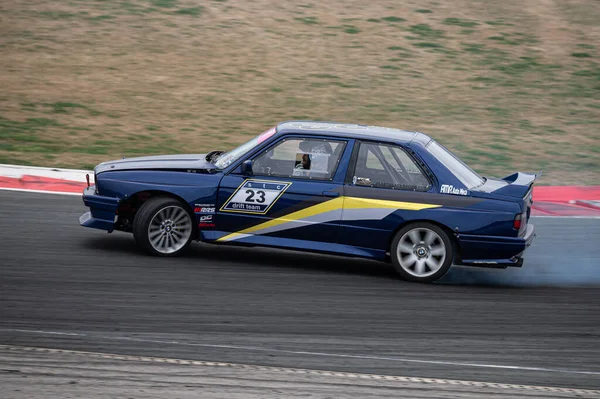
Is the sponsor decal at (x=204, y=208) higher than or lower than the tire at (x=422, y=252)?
higher

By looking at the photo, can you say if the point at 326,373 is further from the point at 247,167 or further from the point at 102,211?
the point at 102,211

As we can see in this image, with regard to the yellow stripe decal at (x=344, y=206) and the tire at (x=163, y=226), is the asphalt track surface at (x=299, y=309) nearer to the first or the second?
the tire at (x=163, y=226)

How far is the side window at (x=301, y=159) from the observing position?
855cm

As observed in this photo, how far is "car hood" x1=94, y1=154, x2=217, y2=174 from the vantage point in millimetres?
8820

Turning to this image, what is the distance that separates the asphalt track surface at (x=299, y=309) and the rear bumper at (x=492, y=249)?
0.98 feet

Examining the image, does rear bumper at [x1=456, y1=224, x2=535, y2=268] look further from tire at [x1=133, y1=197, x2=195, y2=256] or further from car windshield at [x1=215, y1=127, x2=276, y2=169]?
tire at [x1=133, y1=197, x2=195, y2=256]

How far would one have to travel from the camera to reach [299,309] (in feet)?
24.1

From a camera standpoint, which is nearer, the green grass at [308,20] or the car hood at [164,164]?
the car hood at [164,164]

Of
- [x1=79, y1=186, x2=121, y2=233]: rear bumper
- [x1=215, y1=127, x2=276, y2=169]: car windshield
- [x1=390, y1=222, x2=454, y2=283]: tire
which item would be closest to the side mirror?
[x1=215, y1=127, x2=276, y2=169]: car windshield

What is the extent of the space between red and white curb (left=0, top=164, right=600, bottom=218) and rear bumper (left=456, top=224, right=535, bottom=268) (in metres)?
3.69

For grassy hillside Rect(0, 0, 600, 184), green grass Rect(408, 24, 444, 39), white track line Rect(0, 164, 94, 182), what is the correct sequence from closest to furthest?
white track line Rect(0, 164, 94, 182) → grassy hillside Rect(0, 0, 600, 184) → green grass Rect(408, 24, 444, 39)

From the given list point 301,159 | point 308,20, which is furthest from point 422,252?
point 308,20

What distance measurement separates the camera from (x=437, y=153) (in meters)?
8.71

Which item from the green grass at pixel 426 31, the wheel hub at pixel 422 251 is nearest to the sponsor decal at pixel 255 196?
the wheel hub at pixel 422 251
